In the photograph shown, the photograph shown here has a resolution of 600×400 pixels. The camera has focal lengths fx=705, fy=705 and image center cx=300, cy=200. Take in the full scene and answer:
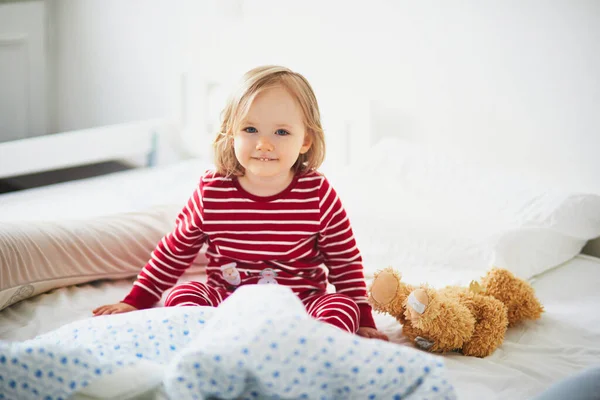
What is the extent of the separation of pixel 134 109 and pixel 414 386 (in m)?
2.26

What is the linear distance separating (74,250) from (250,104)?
542 mm

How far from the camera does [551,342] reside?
1344 mm

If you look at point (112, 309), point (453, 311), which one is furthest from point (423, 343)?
point (112, 309)

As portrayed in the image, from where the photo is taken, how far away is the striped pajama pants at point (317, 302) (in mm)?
1264

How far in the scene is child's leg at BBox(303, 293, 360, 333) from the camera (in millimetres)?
1253

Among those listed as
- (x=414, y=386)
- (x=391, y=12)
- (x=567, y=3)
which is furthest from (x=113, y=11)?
(x=414, y=386)

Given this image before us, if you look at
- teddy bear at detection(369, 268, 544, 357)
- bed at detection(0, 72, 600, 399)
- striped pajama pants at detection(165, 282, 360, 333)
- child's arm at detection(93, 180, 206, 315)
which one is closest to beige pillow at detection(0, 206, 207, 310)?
bed at detection(0, 72, 600, 399)

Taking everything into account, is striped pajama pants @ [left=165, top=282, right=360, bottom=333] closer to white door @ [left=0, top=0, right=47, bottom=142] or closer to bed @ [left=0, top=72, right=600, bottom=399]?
bed @ [left=0, top=72, right=600, bottom=399]

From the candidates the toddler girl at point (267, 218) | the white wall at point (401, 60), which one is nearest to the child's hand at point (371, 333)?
the toddler girl at point (267, 218)

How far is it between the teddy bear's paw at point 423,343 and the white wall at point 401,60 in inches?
30.7

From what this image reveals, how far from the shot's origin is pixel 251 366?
0.85 m

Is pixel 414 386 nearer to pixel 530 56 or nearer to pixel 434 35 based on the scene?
pixel 530 56

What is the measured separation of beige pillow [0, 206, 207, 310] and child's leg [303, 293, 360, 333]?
409 mm

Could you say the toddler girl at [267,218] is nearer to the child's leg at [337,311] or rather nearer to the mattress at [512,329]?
the child's leg at [337,311]
